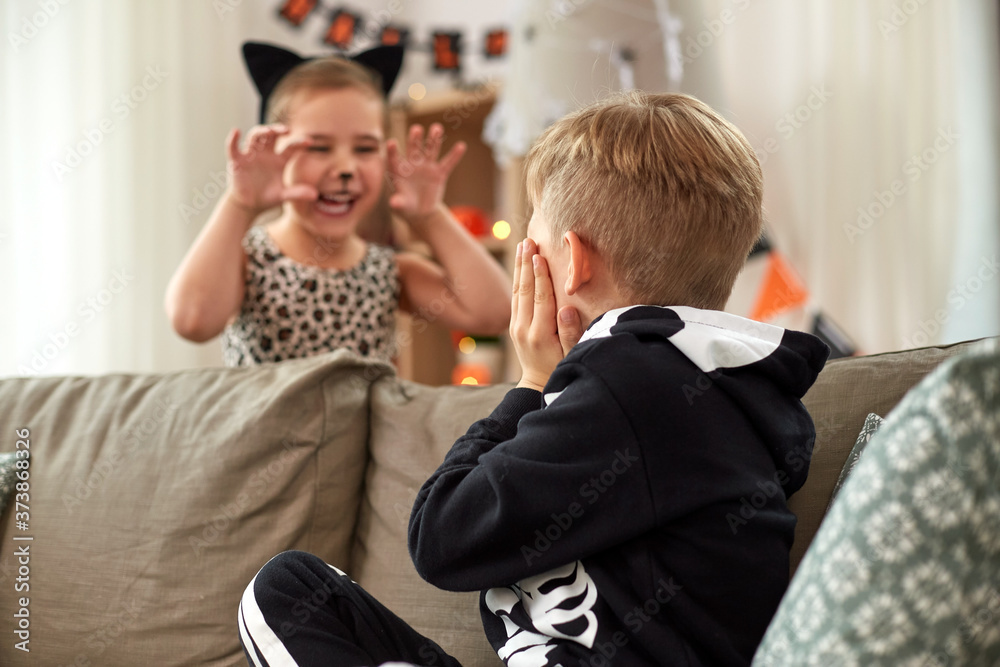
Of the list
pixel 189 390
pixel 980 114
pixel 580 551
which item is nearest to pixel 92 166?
pixel 189 390

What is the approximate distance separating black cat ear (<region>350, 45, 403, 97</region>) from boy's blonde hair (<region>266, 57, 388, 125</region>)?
0.14ft

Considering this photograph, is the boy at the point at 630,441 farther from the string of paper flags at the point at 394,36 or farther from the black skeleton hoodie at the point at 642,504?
the string of paper flags at the point at 394,36

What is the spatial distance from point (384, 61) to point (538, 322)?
1.06m

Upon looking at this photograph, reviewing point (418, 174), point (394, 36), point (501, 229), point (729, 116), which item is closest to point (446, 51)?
point (394, 36)

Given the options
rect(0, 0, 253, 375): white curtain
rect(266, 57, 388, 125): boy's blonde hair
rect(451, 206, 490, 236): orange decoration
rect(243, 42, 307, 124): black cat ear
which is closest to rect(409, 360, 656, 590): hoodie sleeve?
rect(266, 57, 388, 125): boy's blonde hair

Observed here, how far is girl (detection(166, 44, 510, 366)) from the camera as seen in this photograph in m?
1.48

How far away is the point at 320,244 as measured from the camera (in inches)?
63.5

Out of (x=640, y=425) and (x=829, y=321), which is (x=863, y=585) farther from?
(x=829, y=321)

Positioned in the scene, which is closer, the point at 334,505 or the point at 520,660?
the point at 520,660

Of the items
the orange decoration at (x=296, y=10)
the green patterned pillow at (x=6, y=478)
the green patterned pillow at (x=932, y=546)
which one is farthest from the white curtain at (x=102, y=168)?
the green patterned pillow at (x=932, y=546)

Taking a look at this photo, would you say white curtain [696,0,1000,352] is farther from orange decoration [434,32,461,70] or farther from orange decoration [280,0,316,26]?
orange decoration [280,0,316,26]

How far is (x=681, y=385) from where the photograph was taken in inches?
26.2

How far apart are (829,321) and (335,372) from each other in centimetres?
134

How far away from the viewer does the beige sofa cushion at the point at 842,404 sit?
2.90 feet
